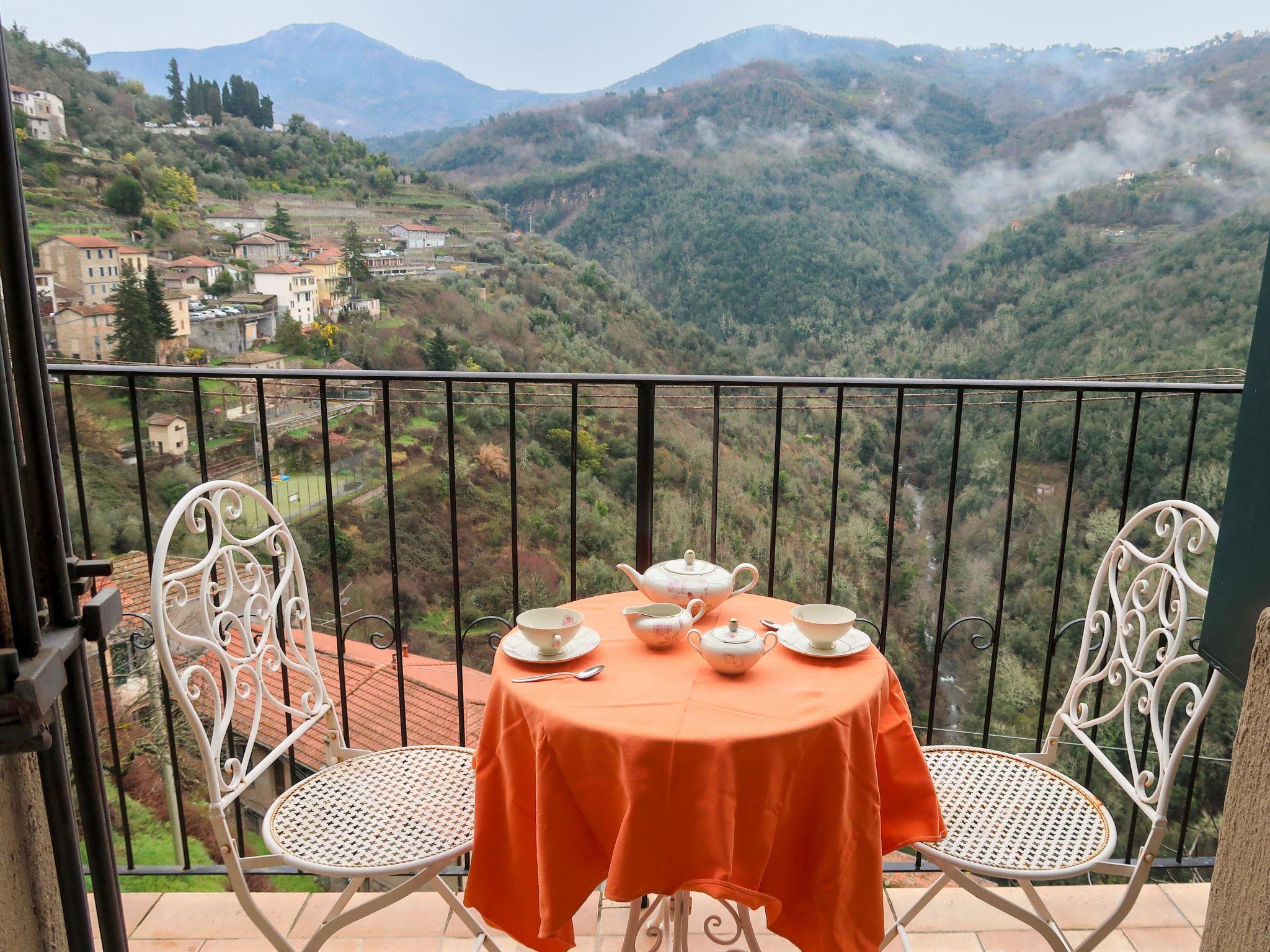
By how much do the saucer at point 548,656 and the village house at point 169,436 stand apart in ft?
36.9

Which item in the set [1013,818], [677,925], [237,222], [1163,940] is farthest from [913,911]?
[237,222]

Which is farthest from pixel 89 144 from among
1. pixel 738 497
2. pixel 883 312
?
pixel 883 312

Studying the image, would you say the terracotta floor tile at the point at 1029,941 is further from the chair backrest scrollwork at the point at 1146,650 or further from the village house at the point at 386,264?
the village house at the point at 386,264

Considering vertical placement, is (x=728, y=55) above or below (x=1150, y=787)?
above

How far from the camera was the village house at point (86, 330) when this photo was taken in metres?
12.6

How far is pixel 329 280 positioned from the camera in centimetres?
1650

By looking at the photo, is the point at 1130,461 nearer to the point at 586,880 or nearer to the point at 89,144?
the point at 586,880

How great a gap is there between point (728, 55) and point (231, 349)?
56.6 ft

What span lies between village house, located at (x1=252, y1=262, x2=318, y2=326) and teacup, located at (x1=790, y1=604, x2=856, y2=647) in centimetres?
1560

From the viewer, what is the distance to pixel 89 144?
592 inches

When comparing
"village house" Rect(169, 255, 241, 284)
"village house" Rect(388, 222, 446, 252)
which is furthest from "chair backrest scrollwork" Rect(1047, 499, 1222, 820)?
"village house" Rect(388, 222, 446, 252)

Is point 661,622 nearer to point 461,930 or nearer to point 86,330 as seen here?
point 461,930

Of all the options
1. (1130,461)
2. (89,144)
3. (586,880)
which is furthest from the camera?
(89,144)

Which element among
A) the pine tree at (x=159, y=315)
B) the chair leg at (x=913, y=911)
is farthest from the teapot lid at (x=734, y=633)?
the pine tree at (x=159, y=315)
